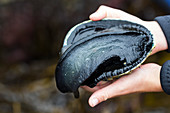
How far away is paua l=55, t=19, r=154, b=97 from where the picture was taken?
50.6 inches

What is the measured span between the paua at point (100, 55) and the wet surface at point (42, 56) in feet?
3.63

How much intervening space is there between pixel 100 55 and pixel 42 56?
1958 mm

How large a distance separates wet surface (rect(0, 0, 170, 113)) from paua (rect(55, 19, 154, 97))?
1106 millimetres

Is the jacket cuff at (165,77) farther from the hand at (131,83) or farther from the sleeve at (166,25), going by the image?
the sleeve at (166,25)

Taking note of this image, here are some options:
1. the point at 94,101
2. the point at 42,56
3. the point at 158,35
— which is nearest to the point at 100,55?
the point at 94,101

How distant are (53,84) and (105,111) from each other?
639 millimetres

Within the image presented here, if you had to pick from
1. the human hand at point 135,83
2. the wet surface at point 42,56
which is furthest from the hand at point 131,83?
the wet surface at point 42,56

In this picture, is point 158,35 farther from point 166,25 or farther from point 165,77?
point 165,77

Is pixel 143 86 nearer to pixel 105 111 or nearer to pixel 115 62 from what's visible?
pixel 115 62

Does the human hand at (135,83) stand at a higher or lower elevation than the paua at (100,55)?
lower

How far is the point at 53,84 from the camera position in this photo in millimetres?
2576

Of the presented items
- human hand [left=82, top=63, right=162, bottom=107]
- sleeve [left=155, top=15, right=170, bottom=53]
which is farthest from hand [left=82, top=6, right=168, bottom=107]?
sleeve [left=155, top=15, right=170, bottom=53]

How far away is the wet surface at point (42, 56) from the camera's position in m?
2.42

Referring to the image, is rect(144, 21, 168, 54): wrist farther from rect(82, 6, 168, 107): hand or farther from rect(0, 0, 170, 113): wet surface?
rect(0, 0, 170, 113): wet surface
